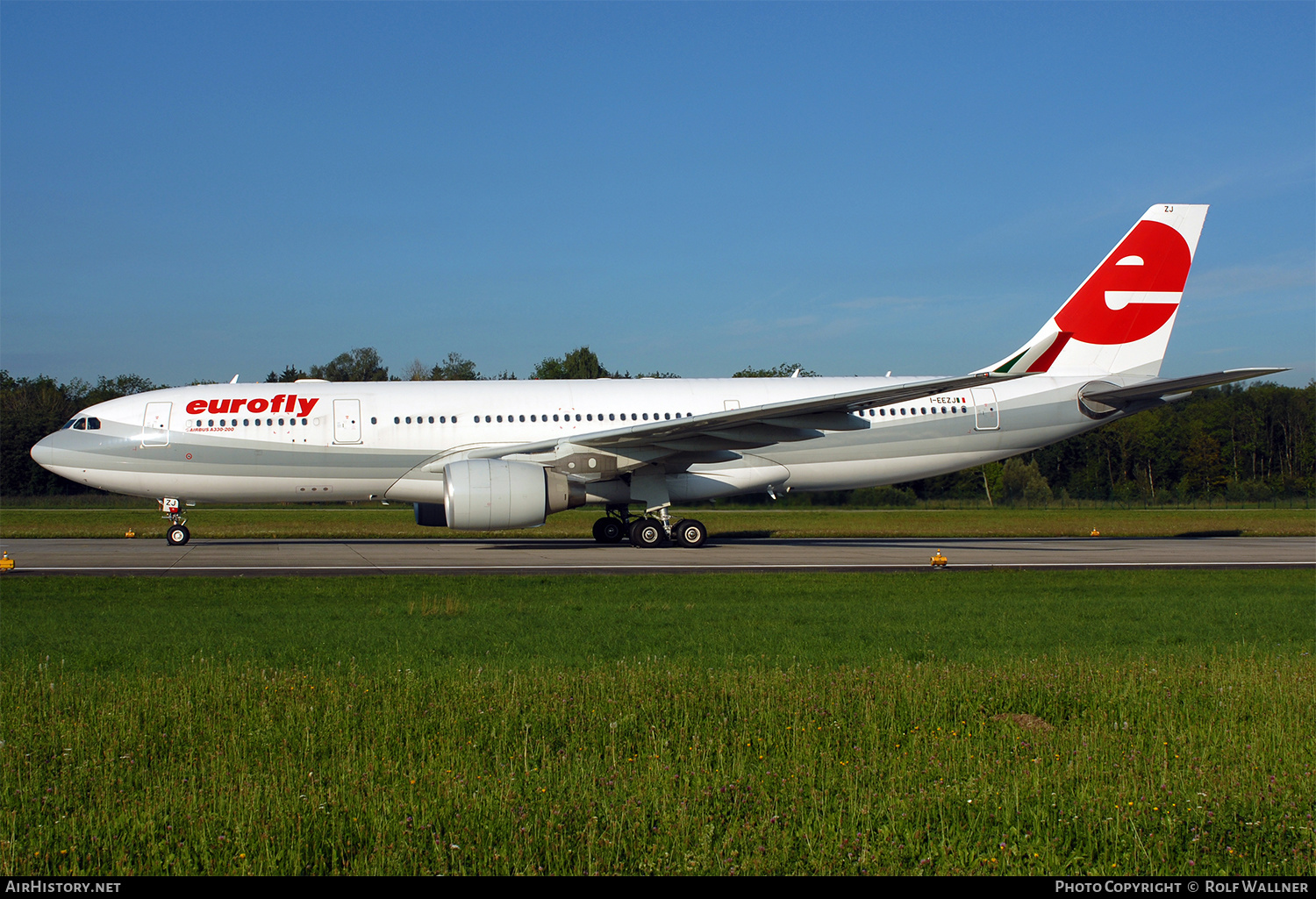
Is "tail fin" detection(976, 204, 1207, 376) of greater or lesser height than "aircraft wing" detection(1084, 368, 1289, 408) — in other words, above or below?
above

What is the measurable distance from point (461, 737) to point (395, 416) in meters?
15.9

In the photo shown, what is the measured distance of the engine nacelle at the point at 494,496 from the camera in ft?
57.4

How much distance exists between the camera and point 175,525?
20.7 m

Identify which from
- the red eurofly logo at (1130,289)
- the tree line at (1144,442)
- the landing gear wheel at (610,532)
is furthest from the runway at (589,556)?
the tree line at (1144,442)

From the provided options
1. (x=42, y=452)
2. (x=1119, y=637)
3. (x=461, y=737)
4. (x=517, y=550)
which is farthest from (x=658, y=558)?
(x=42, y=452)

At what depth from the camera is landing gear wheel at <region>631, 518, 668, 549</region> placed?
66.0ft

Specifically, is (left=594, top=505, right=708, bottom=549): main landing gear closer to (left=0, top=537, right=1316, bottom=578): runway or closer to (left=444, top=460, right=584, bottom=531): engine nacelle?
(left=0, top=537, right=1316, bottom=578): runway

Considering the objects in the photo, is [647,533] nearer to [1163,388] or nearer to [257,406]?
[257,406]

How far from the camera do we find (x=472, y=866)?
12.3 feet

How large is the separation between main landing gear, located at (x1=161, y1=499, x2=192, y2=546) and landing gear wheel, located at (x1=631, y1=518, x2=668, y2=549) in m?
9.44

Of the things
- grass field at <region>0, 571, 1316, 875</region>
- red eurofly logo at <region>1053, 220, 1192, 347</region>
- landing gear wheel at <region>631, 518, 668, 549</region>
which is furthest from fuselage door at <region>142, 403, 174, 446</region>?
red eurofly logo at <region>1053, 220, 1192, 347</region>

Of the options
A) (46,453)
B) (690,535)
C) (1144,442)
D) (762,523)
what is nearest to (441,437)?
(690,535)

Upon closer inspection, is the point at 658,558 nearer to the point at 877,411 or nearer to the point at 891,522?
the point at 877,411

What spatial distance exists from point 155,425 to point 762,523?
56.3 feet
